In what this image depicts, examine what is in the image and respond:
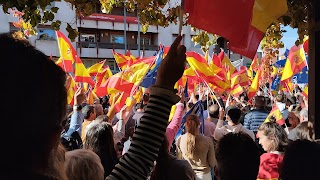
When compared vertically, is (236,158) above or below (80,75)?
above

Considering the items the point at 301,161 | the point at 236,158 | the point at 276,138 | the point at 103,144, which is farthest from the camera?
the point at 276,138

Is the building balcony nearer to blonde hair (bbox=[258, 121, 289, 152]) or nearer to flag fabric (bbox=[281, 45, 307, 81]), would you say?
flag fabric (bbox=[281, 45, 307, 81])

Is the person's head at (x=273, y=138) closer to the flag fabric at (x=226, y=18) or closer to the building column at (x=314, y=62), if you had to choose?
the building column at (x=314, y=62)

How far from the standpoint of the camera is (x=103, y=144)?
378cm

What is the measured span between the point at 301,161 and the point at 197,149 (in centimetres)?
297

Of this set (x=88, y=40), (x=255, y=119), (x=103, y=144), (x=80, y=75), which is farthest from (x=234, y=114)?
(x=88, y=40)

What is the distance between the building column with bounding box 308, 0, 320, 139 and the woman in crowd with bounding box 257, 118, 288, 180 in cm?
50

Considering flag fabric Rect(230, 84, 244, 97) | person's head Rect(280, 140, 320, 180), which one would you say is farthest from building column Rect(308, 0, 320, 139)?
flag fabric Rect(230, 84, 244, 97)

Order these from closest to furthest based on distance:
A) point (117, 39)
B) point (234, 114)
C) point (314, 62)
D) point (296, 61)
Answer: point (314, 62)
point (234, 114)
point (296, 61)
point (117, 39)

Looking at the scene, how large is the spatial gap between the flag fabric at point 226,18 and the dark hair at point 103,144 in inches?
51.6

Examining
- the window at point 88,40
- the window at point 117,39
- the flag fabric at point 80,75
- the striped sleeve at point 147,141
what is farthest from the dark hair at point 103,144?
the window at point 117,39

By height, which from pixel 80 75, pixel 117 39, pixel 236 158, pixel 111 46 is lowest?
pixel 80 75

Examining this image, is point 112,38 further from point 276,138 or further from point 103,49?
point 276,138

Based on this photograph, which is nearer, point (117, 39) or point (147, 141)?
point (147, 141)
